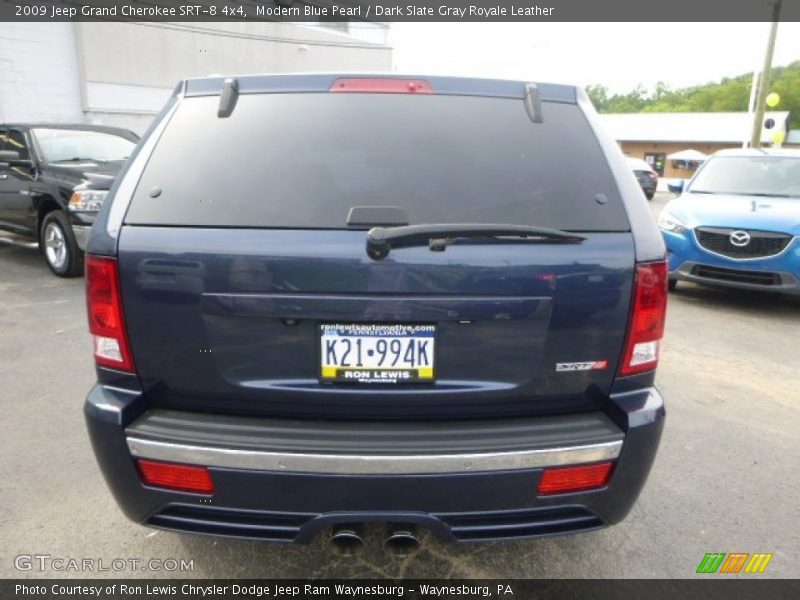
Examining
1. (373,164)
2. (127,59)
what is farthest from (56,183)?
(127,59)

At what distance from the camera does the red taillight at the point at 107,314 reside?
185 centimetres

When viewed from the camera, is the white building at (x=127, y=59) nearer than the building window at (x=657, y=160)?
Yes

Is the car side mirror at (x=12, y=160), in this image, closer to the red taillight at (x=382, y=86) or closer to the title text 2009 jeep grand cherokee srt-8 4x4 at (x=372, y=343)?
the title text 2009 jeep grand cherokee srt-8 4x4 at (x=372, y=343)

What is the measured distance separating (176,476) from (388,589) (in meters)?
0.96

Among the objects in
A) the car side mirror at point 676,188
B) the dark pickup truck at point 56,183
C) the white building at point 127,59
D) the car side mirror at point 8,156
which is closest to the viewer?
the dark pickup truck at point 56,183

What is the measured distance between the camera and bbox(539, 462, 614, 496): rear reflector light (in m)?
1.84

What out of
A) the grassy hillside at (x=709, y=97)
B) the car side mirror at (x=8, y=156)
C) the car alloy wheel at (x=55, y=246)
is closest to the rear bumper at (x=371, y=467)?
the car alloy wheel at (x=55, y=246)

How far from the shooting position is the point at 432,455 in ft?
5.84

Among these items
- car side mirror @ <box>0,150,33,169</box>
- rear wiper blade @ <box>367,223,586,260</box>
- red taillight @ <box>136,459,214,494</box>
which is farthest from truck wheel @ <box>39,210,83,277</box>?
rear wiper blade @ <box>367,223,586,260</box>

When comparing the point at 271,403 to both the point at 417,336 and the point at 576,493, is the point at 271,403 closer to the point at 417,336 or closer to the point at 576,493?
the point at 417,336

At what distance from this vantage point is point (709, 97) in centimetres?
9525

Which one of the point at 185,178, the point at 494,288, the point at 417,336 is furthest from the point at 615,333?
the point at 185,178

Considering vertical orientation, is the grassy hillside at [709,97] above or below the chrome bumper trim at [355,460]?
above

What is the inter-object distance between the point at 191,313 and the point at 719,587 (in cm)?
227
